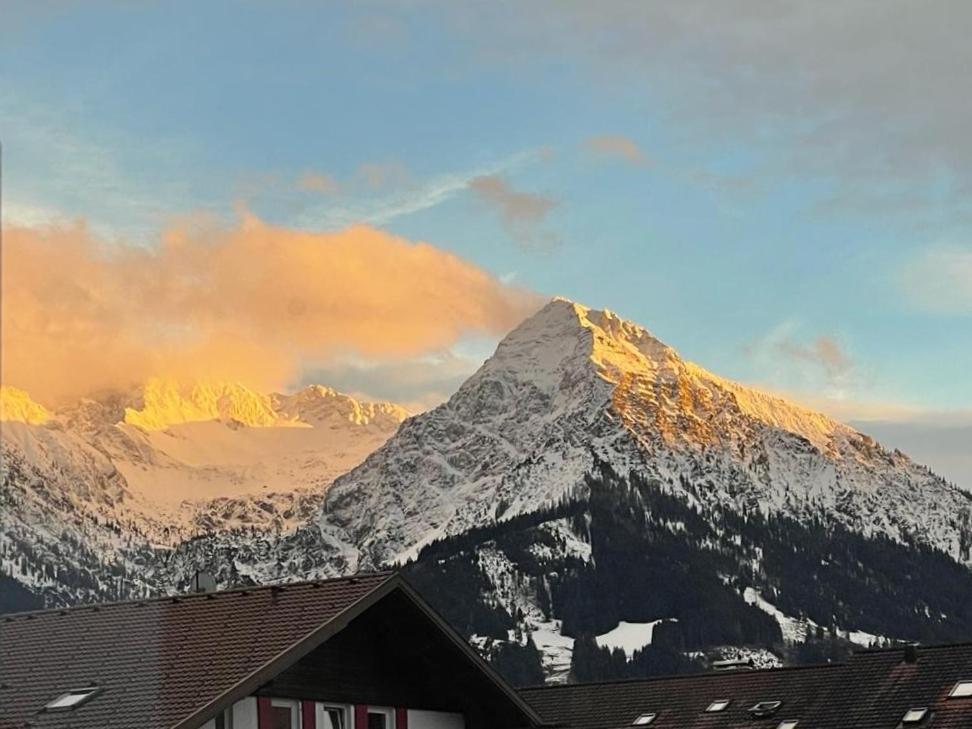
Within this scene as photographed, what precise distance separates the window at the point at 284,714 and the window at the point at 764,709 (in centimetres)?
3902

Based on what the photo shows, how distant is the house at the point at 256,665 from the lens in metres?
29.8

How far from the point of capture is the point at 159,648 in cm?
3139

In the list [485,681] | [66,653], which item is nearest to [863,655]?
[485,681]

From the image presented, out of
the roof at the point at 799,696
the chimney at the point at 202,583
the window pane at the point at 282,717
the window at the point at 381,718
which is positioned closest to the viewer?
the window pane at the point at 282,717

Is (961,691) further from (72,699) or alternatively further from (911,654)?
(72,699)

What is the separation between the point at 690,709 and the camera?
71.3 metres

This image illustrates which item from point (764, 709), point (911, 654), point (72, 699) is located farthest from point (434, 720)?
point (764, 709)

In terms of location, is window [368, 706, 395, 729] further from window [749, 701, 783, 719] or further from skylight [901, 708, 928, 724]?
window [749, 701, 783, 719]

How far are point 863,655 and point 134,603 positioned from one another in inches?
1617

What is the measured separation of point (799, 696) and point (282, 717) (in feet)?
131

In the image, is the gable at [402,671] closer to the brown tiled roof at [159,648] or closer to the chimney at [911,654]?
the brown tiled roof at [159,648]

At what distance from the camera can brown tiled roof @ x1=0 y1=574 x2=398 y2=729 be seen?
1164 inches

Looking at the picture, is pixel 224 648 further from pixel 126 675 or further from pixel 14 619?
pixel 14 619

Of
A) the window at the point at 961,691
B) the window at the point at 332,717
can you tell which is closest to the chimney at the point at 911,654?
the window at the point at 961,691
